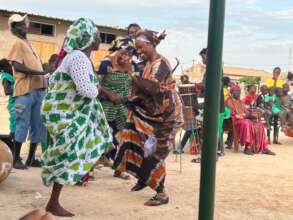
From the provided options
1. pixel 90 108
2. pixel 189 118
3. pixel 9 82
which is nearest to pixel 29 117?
pixel 9 82

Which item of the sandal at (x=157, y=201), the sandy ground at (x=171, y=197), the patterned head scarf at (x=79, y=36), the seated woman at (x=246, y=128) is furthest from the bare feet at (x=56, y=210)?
the seated woman at (x=246, y=128)

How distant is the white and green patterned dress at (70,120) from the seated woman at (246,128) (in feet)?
19.0

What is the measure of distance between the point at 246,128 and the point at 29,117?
198 inches

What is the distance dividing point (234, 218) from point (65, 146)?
5.88 ft

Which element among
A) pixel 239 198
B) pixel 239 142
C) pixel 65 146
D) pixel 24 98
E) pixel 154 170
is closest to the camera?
pixel 65 146

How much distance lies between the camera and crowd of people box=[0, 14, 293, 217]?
4531mm

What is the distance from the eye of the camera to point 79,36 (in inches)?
181

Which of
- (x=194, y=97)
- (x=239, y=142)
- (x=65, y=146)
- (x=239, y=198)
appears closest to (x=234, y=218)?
Answer: (x=239, y=198)

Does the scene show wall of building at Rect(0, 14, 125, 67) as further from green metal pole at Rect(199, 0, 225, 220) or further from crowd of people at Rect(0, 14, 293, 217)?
green metal pole at Rect(199, 0, 225, 220)

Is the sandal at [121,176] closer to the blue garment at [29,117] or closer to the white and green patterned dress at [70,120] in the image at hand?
the blue garment at [29,117]

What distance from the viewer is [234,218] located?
15.8 ft

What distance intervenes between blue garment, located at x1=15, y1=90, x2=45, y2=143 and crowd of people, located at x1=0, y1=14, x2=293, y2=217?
13 mm

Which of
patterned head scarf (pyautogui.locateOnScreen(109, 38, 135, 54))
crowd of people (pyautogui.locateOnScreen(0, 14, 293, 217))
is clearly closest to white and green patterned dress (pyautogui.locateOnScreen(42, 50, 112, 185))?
crowd of people (pyautogui.locateOnScreen(0, 14, 293, 217))

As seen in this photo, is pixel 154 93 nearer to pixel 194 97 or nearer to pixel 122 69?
pixel 122 69
